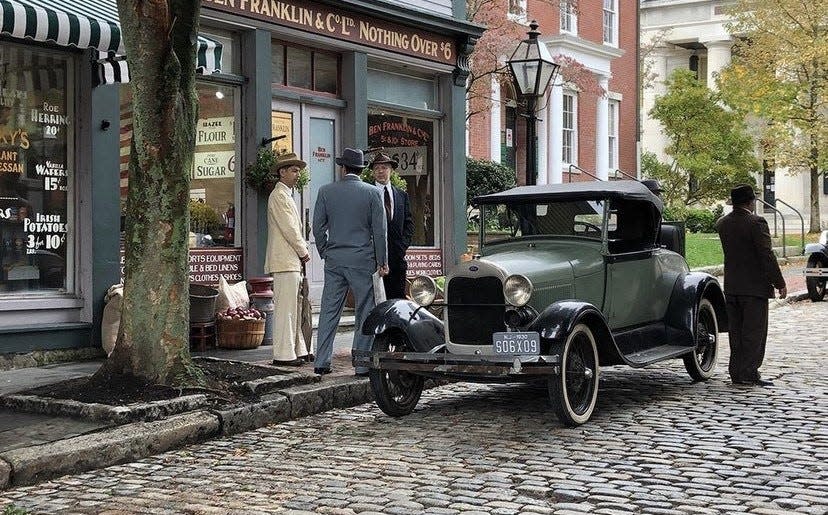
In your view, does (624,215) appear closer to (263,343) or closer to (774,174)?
(263,343)

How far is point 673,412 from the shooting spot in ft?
27.9

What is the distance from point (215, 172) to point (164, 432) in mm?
6013

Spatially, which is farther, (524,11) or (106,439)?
(524,11)

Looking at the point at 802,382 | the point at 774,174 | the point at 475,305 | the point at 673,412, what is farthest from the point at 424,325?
the point at 774,174

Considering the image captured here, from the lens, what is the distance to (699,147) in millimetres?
41688

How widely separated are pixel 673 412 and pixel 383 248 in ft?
9.49

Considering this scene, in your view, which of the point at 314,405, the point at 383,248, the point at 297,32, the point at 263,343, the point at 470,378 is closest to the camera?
the point at 470,378

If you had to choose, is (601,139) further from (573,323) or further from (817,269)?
(573,323)

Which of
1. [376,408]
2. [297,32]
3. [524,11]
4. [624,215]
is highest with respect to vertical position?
[524,11]

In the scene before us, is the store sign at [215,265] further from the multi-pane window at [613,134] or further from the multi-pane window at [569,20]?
the multi-pane window at [613,134]

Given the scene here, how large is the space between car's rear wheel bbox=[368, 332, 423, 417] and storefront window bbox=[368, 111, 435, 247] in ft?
24.2

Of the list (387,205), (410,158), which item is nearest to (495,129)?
(410,158)

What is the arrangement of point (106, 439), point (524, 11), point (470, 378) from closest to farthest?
point (106, 439)
point (470, 378)
point (524, 11)

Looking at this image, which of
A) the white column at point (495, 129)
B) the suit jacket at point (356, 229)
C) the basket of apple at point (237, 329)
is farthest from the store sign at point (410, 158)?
the white column at point (495, 129)
